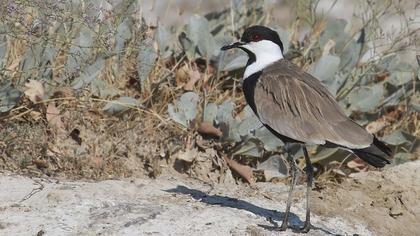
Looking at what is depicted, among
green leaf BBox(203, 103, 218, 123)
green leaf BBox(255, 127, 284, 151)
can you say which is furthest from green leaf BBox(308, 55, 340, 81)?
green leaf BBox(203, 103, 218, 123)

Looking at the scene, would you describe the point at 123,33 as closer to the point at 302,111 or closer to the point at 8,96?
the point at 8,96

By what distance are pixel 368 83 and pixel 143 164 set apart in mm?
2239

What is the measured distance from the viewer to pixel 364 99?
295 inches

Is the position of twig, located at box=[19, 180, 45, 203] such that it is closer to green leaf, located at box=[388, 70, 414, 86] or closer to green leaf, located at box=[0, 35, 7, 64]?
green leaf, located at box=[0, 35, 7, 64]

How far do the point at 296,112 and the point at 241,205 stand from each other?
723 mm

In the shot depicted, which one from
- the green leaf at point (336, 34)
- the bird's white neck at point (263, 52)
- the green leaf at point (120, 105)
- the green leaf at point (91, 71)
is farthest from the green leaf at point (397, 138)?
the green leaf at point (91, 71)

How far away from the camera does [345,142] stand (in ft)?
18.6

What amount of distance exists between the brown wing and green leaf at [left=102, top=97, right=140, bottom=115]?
111 centimetres

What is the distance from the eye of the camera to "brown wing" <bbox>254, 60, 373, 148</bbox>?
575cm

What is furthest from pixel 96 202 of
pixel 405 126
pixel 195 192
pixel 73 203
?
pixel 405 126

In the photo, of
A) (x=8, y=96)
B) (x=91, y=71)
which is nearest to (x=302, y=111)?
(x=91, y=71)

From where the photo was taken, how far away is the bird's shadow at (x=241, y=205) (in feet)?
19.7

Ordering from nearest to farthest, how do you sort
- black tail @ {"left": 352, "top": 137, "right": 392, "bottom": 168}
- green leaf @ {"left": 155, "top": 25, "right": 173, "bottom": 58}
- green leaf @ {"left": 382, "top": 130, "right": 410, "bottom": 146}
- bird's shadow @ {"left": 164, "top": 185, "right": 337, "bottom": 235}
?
black tail @ {"left": 352, "top": 137, "right": 392, "bottom": 168}
bird's shadow @ {"left": 164, "top": 185, "right": 337, "bottom": 235}
green leaf @ {"left": 382, "top": 130, "right": 410, "bottom": 146}
green leaf @ {"left": 155, "top": 25, "right": 173, "bottom": 58}

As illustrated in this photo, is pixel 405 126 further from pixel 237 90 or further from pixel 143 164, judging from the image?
pixel 143 164
